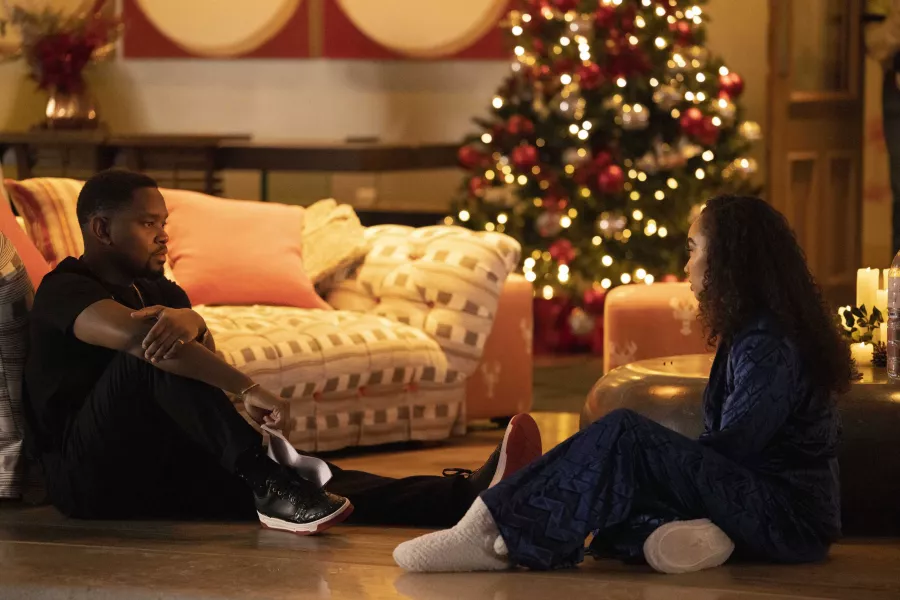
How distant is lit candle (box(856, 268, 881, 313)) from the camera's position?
3971 mm

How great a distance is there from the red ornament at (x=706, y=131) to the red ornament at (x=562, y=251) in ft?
2.33

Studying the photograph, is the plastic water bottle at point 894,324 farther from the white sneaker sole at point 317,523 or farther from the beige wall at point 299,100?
the beige wall at point 299,100

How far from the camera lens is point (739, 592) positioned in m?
2.64

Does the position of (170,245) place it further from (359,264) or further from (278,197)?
(278,197)

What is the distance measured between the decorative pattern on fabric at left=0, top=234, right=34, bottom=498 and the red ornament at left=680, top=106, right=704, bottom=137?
3580 mm

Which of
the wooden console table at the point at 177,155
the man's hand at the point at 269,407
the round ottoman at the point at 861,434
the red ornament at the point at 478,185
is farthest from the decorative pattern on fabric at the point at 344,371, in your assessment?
the wooden console table at the point at 177,155

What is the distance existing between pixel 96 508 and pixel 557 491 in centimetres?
113

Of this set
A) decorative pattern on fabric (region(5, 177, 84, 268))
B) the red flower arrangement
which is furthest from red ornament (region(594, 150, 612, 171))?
decorative pattern on fabric (region(5, 177, 84, 268))

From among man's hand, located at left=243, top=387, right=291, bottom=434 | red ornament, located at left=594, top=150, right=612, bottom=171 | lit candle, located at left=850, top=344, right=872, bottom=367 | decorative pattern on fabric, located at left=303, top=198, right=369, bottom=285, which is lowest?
man's hand, located at left=243, top=387, right=291, bottom=434

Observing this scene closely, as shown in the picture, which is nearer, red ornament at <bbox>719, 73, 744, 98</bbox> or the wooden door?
red ornament at <bbox>719, 73, 744, 98</bbox>

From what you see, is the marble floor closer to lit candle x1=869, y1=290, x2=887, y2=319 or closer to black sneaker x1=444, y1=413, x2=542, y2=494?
black sneaker x1=444, y1=413, x2=542, y2=494

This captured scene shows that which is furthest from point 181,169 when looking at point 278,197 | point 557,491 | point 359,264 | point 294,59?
point 557,491

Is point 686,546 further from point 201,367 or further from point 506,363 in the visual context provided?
point 506,363

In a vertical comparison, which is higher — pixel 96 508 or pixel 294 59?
pixel 294 59
